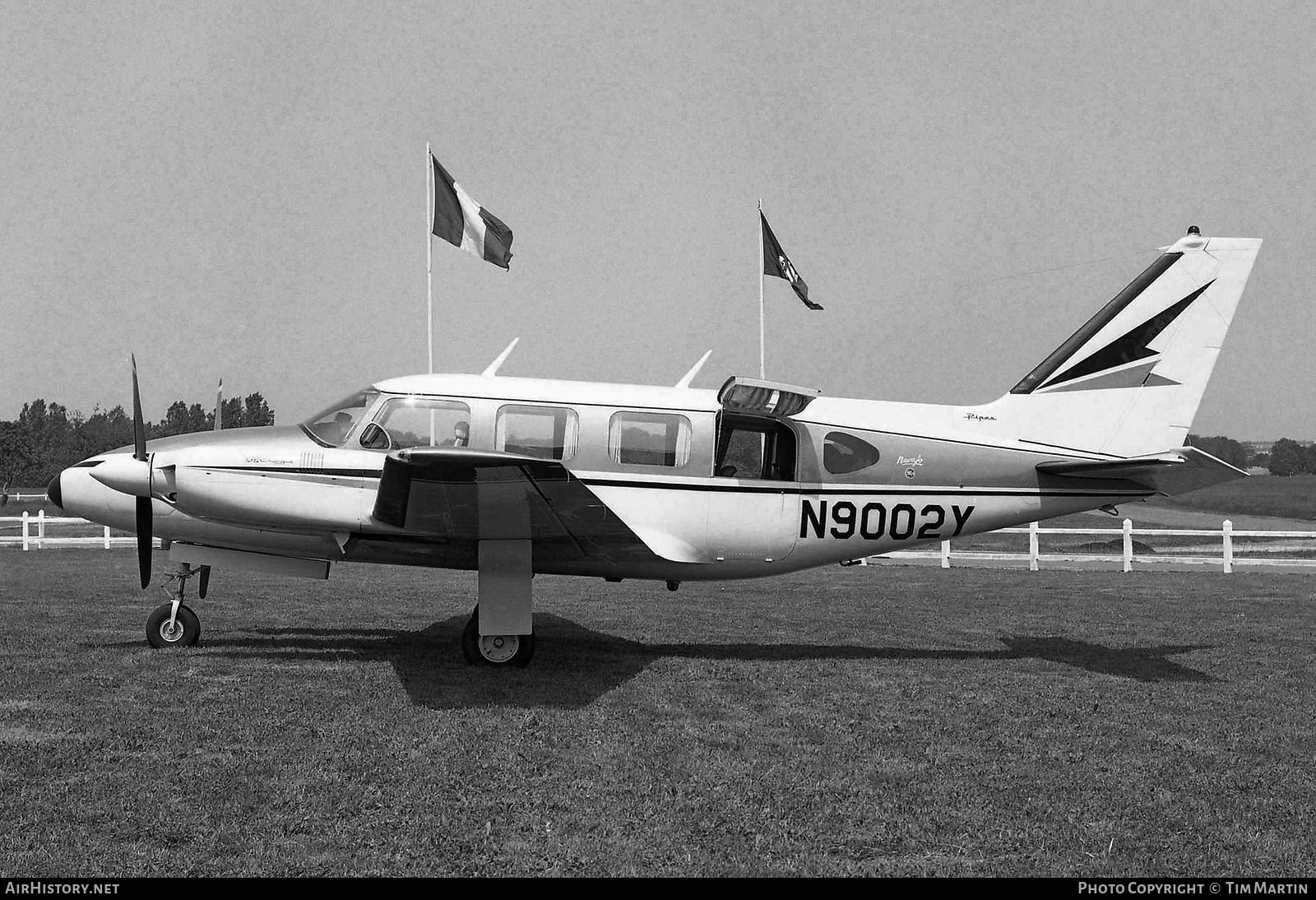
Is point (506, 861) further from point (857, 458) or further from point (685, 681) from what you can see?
Result: point (857, 458)

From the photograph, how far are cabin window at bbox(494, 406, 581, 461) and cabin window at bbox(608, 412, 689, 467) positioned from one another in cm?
46

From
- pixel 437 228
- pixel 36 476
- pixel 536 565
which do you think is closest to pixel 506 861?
pixel 536 565

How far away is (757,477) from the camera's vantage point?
11.1 m

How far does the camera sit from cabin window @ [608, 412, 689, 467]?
→ 1066 cm

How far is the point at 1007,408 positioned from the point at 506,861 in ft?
28.9

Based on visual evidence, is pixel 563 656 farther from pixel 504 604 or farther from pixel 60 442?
pixel 60 442

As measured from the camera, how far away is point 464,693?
9.11 meters

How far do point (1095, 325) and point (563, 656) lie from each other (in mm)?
7637

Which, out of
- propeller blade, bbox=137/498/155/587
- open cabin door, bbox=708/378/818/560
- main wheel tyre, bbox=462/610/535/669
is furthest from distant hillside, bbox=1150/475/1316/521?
propeller blade, bbox=137/498/155/587

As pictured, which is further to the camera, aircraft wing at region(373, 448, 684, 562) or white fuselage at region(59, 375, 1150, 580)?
white fuselage at region(59, 375, 1150, 580)

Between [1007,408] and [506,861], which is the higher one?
[1007,408]

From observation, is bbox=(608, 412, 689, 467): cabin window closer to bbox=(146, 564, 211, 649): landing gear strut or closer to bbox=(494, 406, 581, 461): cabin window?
bbox=(494, 406, 581, 461): cabin window

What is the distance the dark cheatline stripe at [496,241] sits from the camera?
17.5 m

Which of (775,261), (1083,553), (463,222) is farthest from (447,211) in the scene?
(1083,553)
